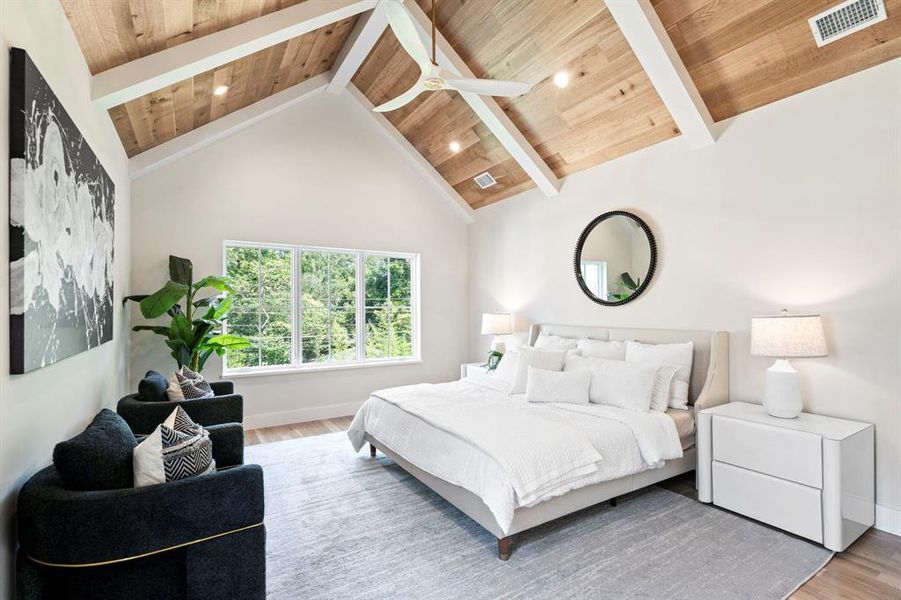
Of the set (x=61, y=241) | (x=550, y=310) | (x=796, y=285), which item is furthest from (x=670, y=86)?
(x=61, y=241)

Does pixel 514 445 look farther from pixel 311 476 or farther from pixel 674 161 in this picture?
pixel 674 161

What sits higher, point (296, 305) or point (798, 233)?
point (798, 233)

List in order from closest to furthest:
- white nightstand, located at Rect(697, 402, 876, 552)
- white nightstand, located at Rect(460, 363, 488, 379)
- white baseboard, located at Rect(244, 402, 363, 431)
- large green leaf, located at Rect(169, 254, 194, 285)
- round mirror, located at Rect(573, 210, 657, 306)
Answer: white nightstand, located at Rect(697, 402, 876, 552), round mirror, located at Rect(573, 210, 657, 306), large green leaf, located at Rect(169, 254, 194, 285), white baseboard, located at Rect(244, 402, 363, 431), white nightstand, located at Rect(460, 363, 488, 379)

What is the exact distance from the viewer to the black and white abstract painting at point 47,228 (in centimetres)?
153

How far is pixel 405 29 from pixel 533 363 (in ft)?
9.09

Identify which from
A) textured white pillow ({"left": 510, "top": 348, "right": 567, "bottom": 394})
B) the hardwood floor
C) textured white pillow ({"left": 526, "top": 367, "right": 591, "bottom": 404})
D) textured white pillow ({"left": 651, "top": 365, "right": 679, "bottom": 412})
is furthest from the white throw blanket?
the hardwood floor

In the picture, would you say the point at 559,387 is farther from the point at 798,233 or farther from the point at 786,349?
the point at 798,233

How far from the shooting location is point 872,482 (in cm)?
286

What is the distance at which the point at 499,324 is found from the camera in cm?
566

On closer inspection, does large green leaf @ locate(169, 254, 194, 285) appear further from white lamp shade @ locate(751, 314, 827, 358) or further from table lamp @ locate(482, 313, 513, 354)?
white lamp shade @ locate(751, 314, 827, 358)

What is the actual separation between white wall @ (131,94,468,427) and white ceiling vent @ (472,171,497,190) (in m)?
0.76

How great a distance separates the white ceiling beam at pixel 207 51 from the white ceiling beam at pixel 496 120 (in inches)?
30.3

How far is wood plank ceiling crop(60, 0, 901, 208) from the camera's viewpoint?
279 cm

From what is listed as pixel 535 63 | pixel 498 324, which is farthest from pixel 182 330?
pixel 535 63
